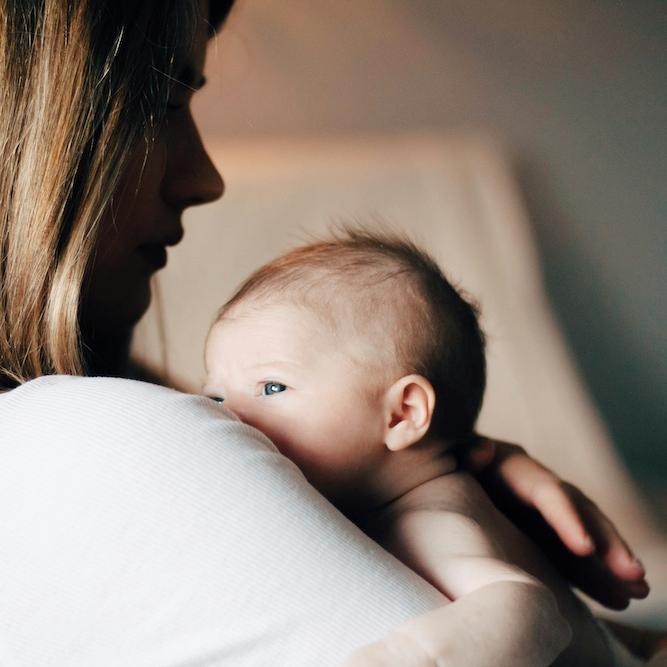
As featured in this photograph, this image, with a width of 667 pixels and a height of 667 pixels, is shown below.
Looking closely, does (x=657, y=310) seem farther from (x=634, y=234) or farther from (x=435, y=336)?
(x=435, y=336)

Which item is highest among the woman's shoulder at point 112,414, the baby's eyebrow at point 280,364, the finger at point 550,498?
the woman's shoulder at point 112,414

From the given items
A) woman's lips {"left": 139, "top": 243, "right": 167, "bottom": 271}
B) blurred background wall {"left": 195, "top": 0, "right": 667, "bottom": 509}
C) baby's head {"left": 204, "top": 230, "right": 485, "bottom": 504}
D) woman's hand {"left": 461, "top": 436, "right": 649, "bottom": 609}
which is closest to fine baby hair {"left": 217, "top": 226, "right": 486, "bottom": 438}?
baby's head {"left": 204, "top": 230, "right": 485, "bottom": 504}

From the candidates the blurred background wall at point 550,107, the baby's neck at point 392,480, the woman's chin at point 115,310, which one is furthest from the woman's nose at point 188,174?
the blurred background wall at point 550,107

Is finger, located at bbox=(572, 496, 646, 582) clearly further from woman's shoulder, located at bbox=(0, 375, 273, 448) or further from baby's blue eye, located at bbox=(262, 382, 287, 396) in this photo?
woman's shoulder, located at bbox=(0, 375, 273, 448)

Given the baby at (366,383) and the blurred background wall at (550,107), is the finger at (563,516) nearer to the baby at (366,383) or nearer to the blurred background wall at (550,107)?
the baby at (366,383)

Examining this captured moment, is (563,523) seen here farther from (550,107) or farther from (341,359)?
(550,107)

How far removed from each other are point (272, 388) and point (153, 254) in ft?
1.19

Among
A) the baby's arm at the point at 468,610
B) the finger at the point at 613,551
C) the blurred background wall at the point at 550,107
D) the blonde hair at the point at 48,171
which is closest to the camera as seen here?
the baby's arm at the point at 468,610

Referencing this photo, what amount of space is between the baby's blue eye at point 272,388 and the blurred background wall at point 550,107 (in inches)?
41.3

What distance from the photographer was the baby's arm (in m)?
0.52

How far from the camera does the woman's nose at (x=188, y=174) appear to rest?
110 centimetres

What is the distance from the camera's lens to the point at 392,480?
88cm

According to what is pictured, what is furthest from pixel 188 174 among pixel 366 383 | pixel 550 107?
pixel 550 107

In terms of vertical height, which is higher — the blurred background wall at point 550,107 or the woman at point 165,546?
the blurred background wall at point 550,107
